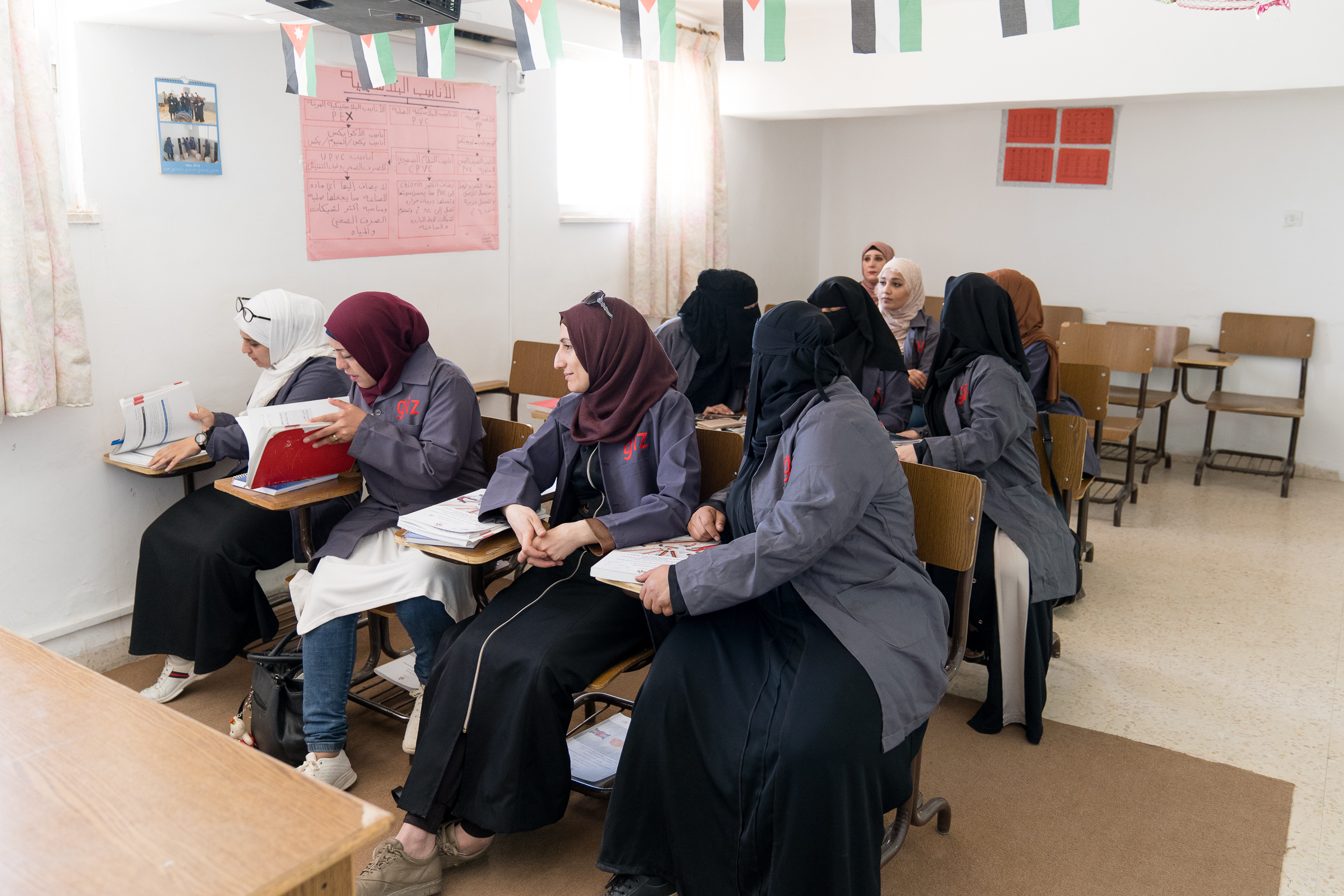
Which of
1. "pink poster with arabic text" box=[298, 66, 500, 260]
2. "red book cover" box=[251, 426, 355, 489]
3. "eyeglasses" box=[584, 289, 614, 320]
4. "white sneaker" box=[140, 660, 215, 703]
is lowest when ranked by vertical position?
"white sneaker" box=[140, 660, 215, 703]

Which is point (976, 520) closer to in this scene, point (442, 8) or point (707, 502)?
point (707, 502)

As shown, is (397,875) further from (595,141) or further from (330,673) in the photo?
(595,141)

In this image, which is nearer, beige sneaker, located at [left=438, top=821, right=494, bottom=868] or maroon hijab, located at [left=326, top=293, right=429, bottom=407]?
beige sneaker, located at [left=438, top=821, right=494, bottom=868]

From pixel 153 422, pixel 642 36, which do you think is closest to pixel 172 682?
pixel 153 422

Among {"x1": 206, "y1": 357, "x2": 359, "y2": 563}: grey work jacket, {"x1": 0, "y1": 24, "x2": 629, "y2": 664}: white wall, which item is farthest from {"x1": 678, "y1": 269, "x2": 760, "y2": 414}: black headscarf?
{"x1": 206, "y1": 357, "x2": 359, "y2": 563}: grey work jacket

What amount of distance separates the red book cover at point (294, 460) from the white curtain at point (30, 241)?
79cm

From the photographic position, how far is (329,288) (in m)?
3.60

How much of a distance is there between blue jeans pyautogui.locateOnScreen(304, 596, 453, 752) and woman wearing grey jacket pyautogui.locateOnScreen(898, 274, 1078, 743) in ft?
4.76

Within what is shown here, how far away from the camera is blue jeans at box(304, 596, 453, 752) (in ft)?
7.96

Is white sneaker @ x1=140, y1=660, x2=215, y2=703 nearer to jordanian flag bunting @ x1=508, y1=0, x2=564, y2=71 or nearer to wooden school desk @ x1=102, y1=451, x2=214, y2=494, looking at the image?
wooden school desk @ x1=102, y1=451, x2=214, y2=494

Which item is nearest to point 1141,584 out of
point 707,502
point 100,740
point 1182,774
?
point 1182,774

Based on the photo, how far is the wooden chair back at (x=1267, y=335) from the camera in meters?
5.56

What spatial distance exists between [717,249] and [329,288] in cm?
253

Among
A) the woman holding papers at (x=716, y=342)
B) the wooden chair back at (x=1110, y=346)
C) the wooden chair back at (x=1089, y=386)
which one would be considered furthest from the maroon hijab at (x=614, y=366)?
the wooden chair back at (x=1110, y=346)
